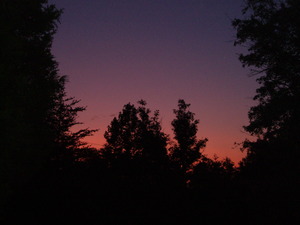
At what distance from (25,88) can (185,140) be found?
109 ft

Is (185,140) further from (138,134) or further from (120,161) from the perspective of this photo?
(120,161)

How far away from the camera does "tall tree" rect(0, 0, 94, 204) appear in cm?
1081

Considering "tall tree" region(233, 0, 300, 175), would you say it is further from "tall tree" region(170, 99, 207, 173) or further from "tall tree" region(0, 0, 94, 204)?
"tall tree" region(170, 99, 207, 173)

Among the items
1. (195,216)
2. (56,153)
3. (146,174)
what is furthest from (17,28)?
(195,216)

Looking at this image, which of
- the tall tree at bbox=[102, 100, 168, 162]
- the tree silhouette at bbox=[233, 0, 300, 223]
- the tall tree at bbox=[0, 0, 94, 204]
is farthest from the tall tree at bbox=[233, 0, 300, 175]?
the tall tree at bbox=[102, 100, 168, 162]

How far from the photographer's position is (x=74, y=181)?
10773mm

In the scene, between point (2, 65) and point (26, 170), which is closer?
point (2, 65)

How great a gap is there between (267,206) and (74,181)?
9243 millimetres

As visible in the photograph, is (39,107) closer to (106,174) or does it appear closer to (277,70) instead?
(106,174)

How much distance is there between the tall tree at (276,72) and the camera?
17.3m

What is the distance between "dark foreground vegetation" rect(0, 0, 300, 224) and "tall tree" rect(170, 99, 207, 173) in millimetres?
22527

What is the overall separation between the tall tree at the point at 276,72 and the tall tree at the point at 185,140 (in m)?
23.9

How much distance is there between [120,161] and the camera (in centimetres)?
1485

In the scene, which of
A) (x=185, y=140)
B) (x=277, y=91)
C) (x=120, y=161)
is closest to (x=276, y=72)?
(x=277, y=91)
